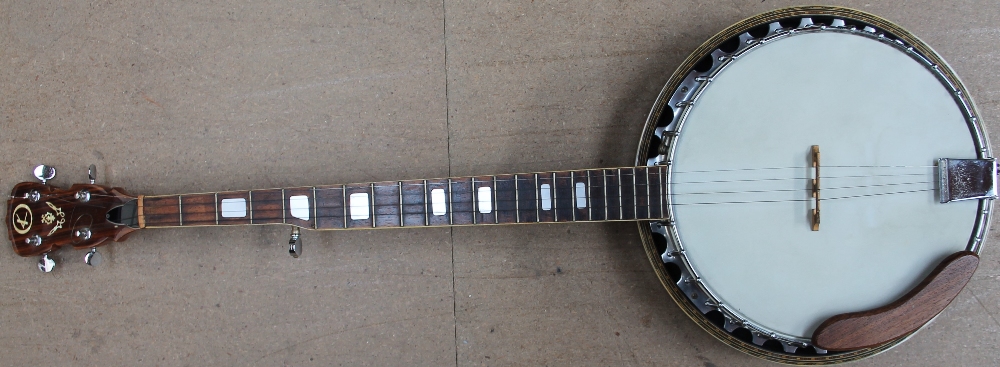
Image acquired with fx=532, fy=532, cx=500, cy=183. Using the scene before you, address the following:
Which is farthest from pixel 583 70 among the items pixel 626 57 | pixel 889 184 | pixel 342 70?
pixel 889 184

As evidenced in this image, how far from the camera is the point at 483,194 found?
1.58 metres

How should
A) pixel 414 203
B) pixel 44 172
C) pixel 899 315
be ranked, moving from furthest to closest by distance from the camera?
pixel 44 172 → pixel 414 203 → pixel 899 315

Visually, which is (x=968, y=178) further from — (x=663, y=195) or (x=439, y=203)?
(x=439, y=203)

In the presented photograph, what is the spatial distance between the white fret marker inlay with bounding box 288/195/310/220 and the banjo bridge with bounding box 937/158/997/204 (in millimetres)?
1830

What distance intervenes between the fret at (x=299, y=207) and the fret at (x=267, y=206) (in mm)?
16

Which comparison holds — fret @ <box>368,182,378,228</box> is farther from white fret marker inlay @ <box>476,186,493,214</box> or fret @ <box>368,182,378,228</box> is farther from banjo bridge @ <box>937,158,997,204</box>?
banjo bridge @ <box>937,158,997,204</box>

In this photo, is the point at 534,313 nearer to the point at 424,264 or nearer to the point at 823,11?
the point at 424,264

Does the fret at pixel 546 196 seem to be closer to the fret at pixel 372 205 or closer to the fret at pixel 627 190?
the fret at pixel 627 190

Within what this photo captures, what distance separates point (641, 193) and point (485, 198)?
0.45 metres

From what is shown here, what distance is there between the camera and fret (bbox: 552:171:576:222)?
156 cm

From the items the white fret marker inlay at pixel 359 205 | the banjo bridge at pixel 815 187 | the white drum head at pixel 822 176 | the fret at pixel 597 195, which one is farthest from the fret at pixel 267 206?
the banjo bridge at pixel 815 187

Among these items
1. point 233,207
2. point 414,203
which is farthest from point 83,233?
point 414,203

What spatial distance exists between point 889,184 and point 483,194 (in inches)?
45.5

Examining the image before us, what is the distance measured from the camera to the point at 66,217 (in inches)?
66.3
